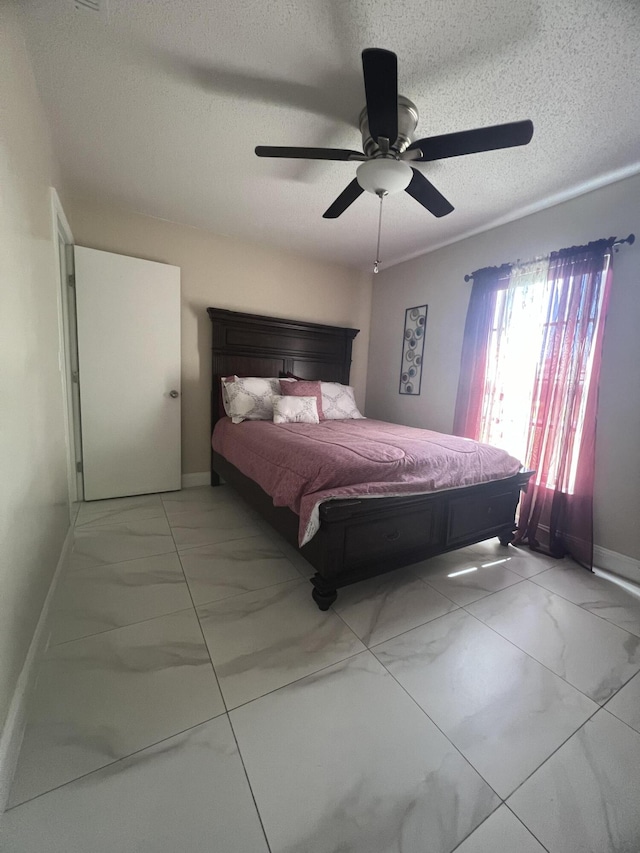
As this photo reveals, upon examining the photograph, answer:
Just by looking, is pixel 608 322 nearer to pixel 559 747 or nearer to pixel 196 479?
pixel 559 747

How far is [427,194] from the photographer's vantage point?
6.00 feet

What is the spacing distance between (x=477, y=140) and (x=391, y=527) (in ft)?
5.92

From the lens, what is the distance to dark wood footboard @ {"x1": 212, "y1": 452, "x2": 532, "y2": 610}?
163 centimetres

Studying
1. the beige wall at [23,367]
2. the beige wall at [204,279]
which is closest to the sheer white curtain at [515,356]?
the beige wall at [204,279]

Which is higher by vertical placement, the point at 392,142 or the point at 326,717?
the point at 392,142

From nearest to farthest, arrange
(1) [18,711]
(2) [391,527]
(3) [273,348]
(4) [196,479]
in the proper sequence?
1. (1) [18,711]
2. (2) [391,527]
3. (4) [196,479]
4. (3) [273,348]

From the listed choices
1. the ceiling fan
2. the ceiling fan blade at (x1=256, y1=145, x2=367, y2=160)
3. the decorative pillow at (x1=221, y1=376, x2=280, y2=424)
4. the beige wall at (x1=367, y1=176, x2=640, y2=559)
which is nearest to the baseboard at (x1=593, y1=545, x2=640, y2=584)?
the beige wall at (x1=367, y1=176, x2=640, y2=559)

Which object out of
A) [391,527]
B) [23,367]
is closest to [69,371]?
[23,367]

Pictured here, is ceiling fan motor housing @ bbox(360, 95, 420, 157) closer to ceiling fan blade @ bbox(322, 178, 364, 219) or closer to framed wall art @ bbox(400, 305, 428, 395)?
ceiling fan blade @ bbox(322, 178, 364, 219)

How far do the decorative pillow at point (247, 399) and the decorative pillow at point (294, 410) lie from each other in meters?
0.14

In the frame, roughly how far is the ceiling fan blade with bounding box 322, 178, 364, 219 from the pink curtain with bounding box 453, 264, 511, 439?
145 centimetres

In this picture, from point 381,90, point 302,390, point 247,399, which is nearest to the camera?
point 381,90

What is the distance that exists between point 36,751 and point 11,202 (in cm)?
176

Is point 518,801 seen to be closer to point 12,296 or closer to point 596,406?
point 596,406
